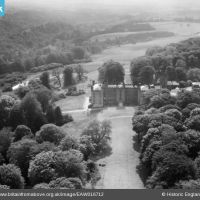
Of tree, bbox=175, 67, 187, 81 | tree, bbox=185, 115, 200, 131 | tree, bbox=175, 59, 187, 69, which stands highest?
tree, bbox=175, 59, 187, 69

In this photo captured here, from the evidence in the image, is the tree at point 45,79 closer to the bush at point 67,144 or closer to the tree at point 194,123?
the bush at point 67,144

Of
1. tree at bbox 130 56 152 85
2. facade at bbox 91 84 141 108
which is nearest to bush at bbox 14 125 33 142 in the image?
facade at bbox 91 84 141 108

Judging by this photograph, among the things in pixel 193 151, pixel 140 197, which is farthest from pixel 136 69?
pixel 140 197

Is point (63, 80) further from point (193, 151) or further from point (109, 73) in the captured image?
point (193, 151)

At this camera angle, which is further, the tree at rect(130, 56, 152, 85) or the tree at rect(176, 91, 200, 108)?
the tree at rect(130, 56, 152, 85)

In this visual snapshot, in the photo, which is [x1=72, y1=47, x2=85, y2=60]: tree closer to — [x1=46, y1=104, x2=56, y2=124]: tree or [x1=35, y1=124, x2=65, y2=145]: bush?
[x1=46, y1=104, x2=56, y2=124]: tree

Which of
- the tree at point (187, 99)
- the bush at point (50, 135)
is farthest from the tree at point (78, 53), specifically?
the bush at point (50, 135)
